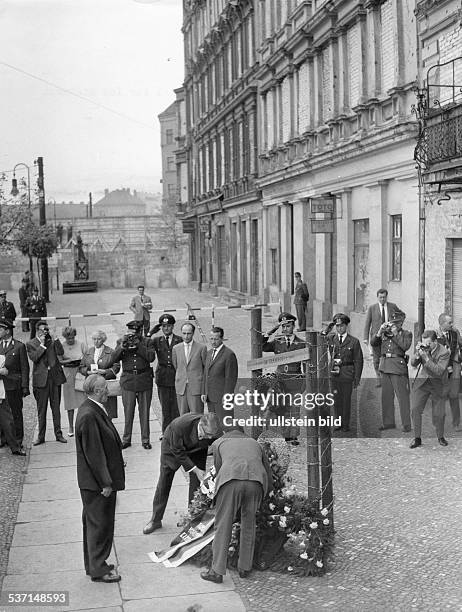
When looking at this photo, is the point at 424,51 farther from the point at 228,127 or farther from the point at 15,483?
the point at 228,127

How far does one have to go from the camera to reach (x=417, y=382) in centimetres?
1271

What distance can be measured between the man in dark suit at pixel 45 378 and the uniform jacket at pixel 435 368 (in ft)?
16.7

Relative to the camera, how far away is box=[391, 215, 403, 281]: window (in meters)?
21.5

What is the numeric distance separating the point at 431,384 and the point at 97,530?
19.7 feet

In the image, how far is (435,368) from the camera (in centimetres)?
1246

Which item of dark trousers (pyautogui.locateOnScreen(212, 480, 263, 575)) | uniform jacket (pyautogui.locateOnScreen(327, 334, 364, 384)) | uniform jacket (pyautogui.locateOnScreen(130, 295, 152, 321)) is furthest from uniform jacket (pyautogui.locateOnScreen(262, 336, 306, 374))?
uniform jacket (pyautogui.locateOnScreen(130, 295, 152, 321))

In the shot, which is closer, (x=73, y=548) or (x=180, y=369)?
(x=73, y=548)

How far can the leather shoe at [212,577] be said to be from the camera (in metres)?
7.95

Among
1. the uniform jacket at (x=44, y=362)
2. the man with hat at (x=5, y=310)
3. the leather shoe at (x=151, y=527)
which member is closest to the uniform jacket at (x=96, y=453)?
the leather shoe at (x=151, y=527)

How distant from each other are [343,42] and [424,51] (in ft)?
18.5

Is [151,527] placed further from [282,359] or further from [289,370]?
[289,370]

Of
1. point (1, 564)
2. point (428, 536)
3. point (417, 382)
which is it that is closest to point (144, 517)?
point (1, 564)

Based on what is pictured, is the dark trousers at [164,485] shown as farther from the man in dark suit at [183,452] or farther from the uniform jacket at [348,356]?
the uniform jacket at [348,356]

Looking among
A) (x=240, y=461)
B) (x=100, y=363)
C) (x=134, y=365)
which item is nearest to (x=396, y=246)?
(x=134, y=365)
